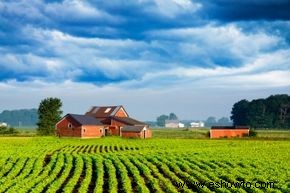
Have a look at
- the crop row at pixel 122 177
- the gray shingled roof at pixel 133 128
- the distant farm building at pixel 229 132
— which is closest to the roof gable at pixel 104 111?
the gray shingled roof at pixel 133 128

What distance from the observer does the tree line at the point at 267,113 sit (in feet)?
567

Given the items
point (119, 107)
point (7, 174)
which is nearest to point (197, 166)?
point (7, 174)

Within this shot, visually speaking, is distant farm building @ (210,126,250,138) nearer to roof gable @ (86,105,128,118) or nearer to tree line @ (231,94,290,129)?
roof gable @ (86,105,128,118)

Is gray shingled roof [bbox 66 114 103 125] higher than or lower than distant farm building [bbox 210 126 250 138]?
higher

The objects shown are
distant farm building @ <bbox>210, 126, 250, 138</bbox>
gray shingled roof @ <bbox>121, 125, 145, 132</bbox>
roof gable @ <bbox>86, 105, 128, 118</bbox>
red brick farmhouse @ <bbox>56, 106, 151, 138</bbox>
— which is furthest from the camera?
roof gable @ <bbox>86, 105, 128, 118</bbox>

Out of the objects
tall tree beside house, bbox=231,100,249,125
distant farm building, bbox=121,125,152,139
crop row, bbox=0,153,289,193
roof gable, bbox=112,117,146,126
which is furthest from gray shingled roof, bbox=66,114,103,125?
tall tree beside house, bbox=231,100,249,125

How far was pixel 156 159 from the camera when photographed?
36844 millimetres

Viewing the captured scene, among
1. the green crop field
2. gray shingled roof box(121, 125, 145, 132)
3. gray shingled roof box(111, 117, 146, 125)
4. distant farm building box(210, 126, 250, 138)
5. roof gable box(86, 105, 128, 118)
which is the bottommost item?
the green crop field

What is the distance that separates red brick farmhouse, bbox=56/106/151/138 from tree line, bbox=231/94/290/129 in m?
93.7

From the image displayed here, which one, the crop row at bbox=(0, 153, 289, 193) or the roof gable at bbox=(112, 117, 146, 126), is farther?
the roof gable at bbox=(112, 117, 146, 126)

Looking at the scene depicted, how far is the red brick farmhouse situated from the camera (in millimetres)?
84125

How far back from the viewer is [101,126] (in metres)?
89.4

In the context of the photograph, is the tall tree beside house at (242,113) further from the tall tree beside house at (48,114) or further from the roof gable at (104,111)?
the tall tree beside house at (48,114)

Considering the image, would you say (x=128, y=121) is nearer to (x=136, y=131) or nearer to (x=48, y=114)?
(x=136, y=131)
